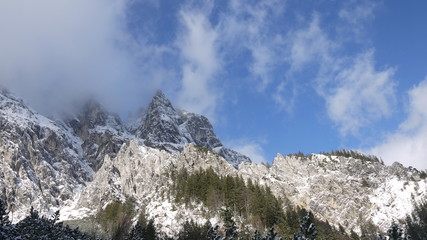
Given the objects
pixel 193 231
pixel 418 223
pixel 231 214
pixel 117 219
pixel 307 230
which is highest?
pixel 418 223

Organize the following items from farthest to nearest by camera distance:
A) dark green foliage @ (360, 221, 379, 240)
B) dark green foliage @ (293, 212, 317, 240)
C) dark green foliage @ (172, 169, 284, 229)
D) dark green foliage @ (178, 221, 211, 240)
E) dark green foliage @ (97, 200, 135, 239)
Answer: dark green foliage @ (360, 221, 379, 240) → dark green foliage @ (97, 200, 135, 239) → dark green foliage @ (172, 169, 284, 229) → dark green foliage @ (178, 221, 211, 240) → dark green foliage @ (293, 212, 317, 240)

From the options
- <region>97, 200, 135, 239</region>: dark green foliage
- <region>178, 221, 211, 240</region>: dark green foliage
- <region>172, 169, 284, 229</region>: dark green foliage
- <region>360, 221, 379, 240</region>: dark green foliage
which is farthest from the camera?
<region>360, 221, 379, 240</region>: dark green foliage

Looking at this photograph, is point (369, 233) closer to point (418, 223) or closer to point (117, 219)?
point (418, 223)

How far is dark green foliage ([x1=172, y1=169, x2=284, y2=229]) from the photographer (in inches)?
5536

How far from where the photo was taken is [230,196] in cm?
15950

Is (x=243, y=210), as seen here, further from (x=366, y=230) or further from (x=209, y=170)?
(x=366, y=230)

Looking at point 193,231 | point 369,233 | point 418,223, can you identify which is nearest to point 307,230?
point 193,231

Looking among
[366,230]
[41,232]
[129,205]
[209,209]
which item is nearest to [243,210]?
[209,209]

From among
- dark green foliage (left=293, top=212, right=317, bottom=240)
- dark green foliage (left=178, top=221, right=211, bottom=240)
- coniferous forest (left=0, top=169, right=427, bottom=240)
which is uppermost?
coniferous forest (left=0, top=169, right=427, bottom=240)

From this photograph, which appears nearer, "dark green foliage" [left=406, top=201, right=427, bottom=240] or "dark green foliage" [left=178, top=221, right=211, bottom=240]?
"dark green foliage" [left=178, top=221, right=211, bottom=240]

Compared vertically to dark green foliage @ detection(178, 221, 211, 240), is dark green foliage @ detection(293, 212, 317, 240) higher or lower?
lower

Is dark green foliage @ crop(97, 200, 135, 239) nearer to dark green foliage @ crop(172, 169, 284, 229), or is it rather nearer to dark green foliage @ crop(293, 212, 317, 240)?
dark green foliage @ crop(172, 169, 284, 229)

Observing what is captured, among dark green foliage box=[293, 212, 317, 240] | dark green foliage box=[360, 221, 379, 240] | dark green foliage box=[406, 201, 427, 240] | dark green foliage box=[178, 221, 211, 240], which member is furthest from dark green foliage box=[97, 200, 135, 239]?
dark green foliage box=[293, 212, 317, 240]

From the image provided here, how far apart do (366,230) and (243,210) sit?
8502 cm
